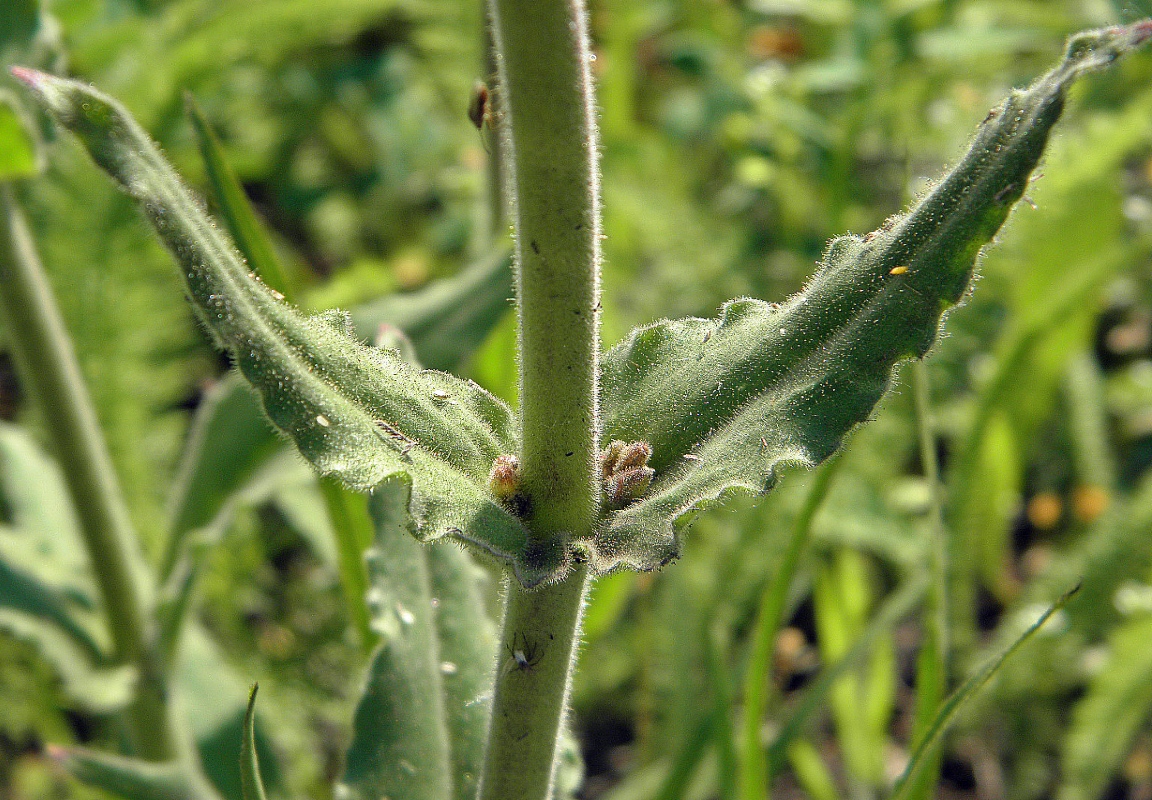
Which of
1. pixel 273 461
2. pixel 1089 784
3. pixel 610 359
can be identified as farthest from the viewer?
pixel 1089 784

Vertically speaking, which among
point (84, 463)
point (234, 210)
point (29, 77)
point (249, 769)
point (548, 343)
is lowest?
point (249, 769)

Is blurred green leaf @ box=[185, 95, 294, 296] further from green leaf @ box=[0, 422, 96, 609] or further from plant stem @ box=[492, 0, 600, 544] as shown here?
green leaf @ box=[0, 422, 96, 609]

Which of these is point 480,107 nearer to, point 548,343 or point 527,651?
point 548,343

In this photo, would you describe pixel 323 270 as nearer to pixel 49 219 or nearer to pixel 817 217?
pixel 49 219

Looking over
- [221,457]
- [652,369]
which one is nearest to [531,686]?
[652,369]

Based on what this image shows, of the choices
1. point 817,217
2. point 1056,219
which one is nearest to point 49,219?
point 817,217

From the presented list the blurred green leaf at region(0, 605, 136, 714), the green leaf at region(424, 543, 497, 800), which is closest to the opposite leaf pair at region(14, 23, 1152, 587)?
the green leaf at region(424, 543, 497, 800)

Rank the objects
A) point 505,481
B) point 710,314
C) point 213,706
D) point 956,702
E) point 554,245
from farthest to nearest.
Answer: point 710,314, point 213,706, point 956,702, point 505,481, point 554,245
